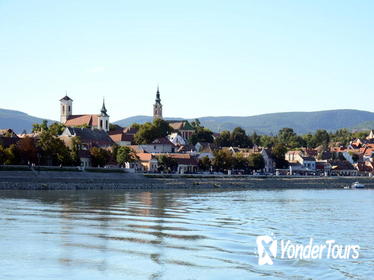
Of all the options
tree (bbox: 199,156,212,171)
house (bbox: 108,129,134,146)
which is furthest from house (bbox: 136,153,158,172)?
house (bbox: 108,129,134,146)

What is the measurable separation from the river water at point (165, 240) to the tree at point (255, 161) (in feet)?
183

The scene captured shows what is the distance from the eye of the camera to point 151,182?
6450 centimetres

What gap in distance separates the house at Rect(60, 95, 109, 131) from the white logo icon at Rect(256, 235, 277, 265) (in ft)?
289

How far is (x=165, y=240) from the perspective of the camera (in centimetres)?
2362

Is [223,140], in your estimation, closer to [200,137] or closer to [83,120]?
[200,137]

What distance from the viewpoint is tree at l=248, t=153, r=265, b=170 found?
94062 mm

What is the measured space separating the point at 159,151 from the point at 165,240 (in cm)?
7652

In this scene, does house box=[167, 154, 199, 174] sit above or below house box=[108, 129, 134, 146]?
below

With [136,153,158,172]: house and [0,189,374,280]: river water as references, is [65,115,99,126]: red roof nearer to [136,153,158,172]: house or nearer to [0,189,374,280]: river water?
[136,153,158,172]: house

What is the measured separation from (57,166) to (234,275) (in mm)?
47173

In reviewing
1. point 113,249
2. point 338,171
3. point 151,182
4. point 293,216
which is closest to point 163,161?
point 151,182

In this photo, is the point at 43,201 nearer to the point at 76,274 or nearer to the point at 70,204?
the point at 70,204

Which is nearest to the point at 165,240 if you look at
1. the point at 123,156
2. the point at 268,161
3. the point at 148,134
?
the point at 123,156

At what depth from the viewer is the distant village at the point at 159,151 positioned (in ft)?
216
